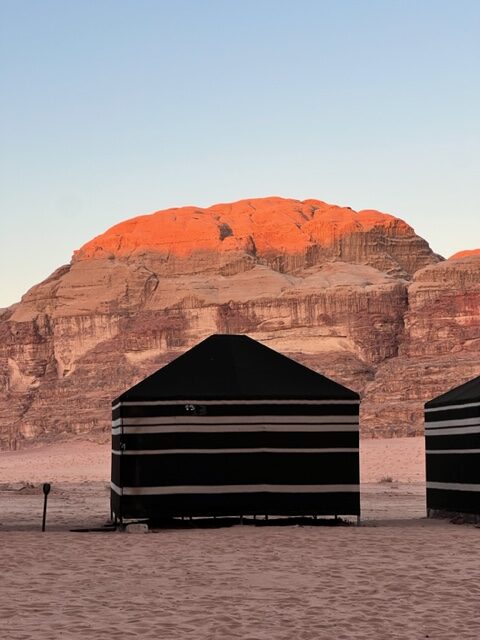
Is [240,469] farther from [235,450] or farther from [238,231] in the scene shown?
[238,231]

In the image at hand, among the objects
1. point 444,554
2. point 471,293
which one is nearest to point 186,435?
point 444,554

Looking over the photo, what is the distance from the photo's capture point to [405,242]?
511 feet

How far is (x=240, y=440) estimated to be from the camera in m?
18.4

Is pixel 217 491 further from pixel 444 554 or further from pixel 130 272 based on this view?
pixel 130 272

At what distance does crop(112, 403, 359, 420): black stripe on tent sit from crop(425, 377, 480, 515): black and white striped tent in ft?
6.13

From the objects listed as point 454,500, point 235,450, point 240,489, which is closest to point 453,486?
point 454,500

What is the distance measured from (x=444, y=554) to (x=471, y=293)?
114 metres

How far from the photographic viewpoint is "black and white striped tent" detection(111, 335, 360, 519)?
715 inches

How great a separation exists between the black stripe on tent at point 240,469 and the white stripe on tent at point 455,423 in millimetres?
1941

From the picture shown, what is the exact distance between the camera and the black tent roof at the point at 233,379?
60.5ft

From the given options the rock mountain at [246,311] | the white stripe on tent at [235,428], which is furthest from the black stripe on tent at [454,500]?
the rock mountain at [246,311]

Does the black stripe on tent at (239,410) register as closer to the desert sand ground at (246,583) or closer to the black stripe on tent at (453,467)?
the desert sand ground at (246,583)

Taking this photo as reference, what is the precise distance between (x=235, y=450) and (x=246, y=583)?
6.83 meters

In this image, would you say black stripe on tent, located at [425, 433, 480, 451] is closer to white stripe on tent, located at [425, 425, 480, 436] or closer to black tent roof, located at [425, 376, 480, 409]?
white stripe on tent, located at [425, 425, 480, 436]
